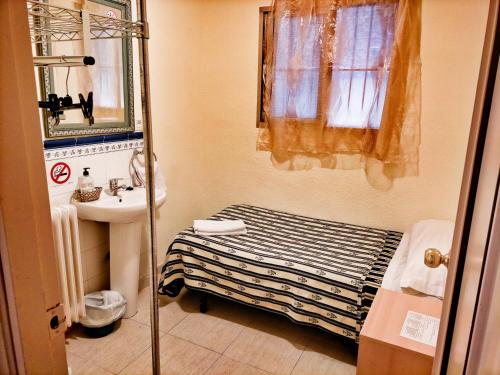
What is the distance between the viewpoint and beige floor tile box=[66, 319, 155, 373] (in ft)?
6.53

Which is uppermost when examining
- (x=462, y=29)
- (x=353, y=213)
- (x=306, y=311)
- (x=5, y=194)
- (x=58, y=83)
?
(x=462, y=29)

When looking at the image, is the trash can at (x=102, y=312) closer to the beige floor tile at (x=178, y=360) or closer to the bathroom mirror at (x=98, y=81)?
the beige floor tile at (x=178, y=360)

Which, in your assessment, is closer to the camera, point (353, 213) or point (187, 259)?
point (187, 259)

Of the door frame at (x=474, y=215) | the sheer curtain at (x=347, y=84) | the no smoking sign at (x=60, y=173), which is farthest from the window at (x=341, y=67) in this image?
the door frame at (x=474, y=215)

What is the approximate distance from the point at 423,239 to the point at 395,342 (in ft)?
3.58

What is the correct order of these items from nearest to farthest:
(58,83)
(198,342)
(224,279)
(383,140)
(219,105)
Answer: (58,83), (198,342), (224,279), (383,140), (219,105)

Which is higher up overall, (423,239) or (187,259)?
(423,239)

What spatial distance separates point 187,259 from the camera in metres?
2.45

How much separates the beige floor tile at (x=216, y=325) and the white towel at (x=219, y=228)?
0.54m

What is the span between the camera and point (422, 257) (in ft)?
6.40

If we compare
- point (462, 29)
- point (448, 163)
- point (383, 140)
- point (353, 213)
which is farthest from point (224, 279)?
point (462, 29)

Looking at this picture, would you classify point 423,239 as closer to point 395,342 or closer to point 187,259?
point 395,342

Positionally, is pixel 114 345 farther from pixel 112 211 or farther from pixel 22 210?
pixel 22 210

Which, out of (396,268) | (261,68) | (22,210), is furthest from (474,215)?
(261,68)
